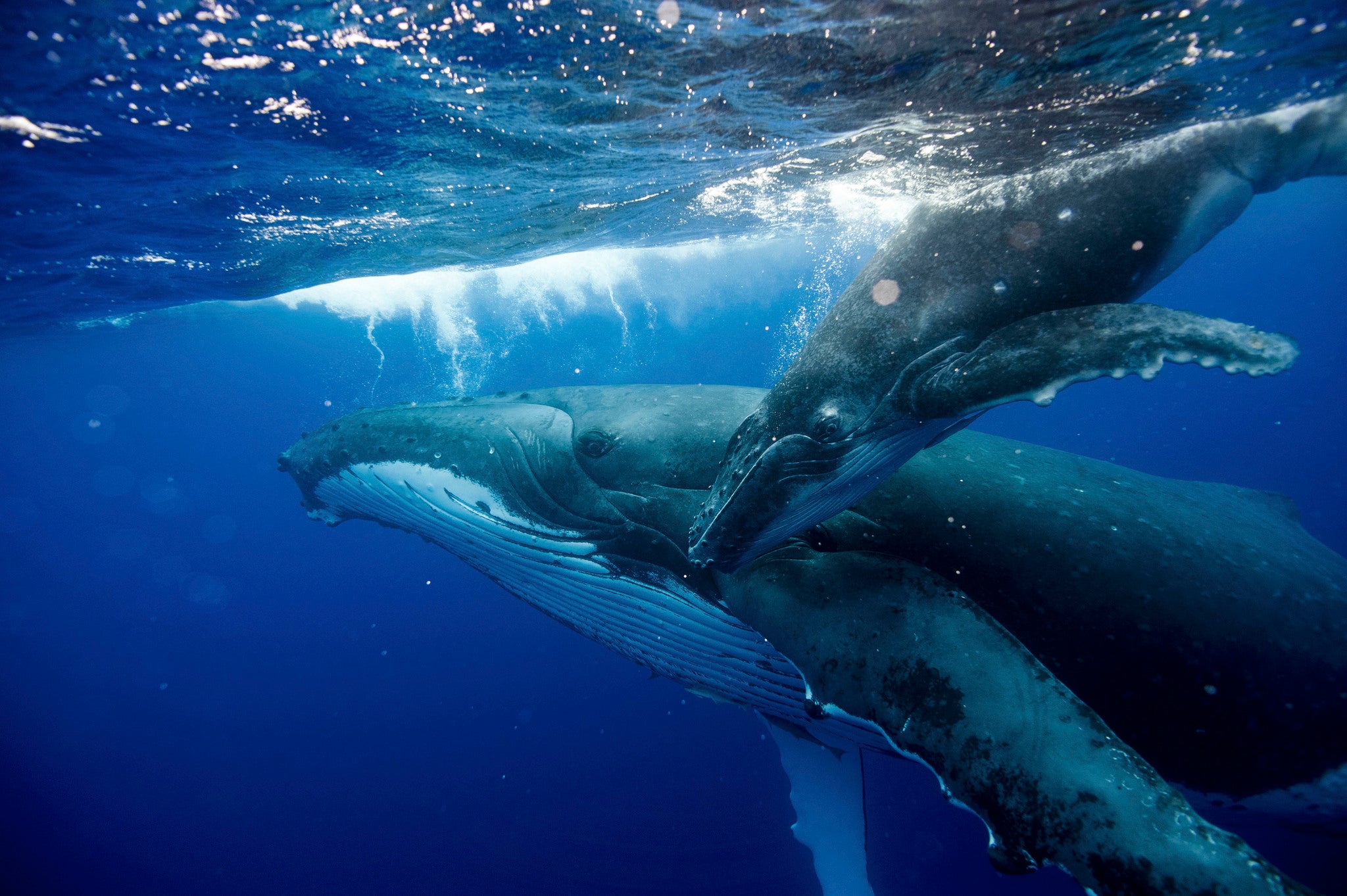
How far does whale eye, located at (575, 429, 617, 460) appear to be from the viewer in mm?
5121

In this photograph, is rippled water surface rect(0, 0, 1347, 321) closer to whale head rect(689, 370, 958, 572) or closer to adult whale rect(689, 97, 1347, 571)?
adult whale rect(689, 97, 1347, 571)

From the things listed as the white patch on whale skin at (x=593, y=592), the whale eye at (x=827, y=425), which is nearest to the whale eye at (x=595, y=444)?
the white patch on whale skin at (x=593, y=592)

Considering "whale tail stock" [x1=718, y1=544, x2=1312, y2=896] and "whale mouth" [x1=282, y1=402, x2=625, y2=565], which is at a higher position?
"whale tail stock" [x1=718, y1=544, x2=1312, y2=896]

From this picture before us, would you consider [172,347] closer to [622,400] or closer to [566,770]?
[566,770]

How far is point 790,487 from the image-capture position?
3.17m

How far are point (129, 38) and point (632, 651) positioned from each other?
315 inches

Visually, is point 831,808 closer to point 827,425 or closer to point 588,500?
point 588,500

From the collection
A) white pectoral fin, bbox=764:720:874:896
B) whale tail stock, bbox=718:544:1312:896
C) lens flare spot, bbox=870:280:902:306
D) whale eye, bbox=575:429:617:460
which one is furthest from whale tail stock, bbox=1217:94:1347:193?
white pectoral fin, bbox=764:720:874:896

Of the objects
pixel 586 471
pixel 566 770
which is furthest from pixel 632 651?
pixel 566 770

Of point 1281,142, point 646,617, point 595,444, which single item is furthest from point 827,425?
point 1281,142

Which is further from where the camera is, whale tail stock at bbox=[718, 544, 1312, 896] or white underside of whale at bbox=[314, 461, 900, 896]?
white underside of whale at bbox=[314, 461, 900, 896]

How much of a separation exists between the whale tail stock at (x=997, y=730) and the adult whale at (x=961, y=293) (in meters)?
0.58

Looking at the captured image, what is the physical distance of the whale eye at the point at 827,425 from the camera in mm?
3242

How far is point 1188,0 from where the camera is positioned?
5.50 m
